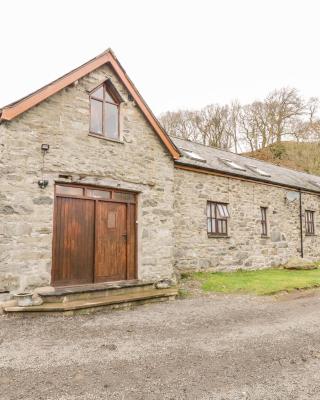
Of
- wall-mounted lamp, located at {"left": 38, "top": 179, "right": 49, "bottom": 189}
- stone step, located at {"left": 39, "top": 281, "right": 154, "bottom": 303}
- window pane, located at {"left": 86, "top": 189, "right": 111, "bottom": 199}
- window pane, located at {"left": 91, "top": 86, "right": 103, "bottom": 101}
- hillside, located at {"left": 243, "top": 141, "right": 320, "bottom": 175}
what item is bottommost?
stone step, located at {"left": 39, "top": 281, "right": 154, "bottom": 303}

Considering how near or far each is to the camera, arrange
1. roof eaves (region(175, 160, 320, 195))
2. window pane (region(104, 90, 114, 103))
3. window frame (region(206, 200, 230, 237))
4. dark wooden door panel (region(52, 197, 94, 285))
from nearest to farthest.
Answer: dark wooden door panel (region(52, 197, 94, 285)) → window pane (region(104, 90, 114, 103)) → roof eaves (region(175, 160, 320, 195)) → window frame (region(206, 200, 230, 237))

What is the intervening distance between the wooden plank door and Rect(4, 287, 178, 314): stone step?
40.5 inches

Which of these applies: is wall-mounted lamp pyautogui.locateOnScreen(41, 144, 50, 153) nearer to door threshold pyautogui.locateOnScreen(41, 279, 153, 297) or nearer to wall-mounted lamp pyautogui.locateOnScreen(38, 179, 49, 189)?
wall-mounted lamp pyautogui.locateOnScreen(38, 179, 49, 189)

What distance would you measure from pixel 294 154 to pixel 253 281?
23.9 m

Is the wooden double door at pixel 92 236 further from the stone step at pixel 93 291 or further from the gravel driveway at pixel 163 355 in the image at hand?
the gravel driveway at pixel 163 355

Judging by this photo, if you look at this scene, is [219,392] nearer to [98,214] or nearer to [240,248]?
[98,214]

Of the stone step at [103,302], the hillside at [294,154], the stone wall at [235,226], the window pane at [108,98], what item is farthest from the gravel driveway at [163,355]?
the hillside at [294,154]

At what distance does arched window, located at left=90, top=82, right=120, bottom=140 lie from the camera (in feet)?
29.8

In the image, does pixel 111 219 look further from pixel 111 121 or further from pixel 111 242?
pixel 111 121

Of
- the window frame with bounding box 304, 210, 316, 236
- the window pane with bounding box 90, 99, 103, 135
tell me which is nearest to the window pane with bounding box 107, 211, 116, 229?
the window pane with bounding box 90, 99, 103, 135

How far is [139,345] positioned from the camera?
490cm

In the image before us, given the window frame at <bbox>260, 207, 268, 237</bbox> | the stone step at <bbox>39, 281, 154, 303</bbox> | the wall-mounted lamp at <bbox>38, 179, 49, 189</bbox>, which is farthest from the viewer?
the window frame at <bbox>260, 207, 268, 237</bbox>

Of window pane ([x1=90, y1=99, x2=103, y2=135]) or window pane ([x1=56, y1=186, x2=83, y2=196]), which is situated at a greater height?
window pane ([x1=90, y1=99, x2=103, y2=135])

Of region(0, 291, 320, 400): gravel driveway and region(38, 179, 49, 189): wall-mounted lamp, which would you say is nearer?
region(0, 291, 320, 400): gravel driveway
